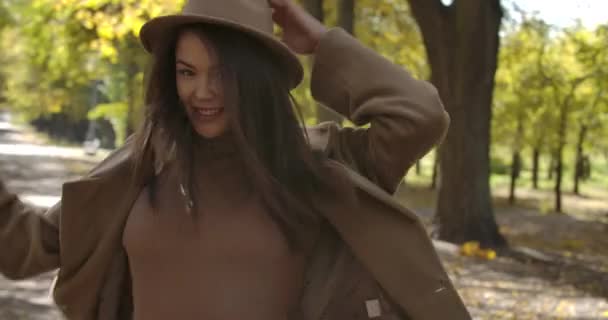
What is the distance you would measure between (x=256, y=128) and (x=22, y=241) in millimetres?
687

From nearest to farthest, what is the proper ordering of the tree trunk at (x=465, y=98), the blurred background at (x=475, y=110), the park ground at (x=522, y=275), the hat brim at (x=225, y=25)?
the hat brim at (x=225, y=25)
the park ground at (x=522, y=275)
the blurred background at (x=475, y=110)
the tree trunk at (x=465, y=98)

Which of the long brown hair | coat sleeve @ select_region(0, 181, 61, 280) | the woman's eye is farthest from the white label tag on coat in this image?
coat sleeve @ select_region(0, 181, 61, 280)

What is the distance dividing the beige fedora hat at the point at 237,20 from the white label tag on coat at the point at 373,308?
2.03 feet

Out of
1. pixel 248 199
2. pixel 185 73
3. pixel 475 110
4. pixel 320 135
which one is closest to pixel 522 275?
pixel 475 110

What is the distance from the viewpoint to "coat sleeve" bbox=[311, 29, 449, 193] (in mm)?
1971

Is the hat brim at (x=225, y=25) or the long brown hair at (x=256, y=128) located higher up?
the hat brim at (x=225, y=25)

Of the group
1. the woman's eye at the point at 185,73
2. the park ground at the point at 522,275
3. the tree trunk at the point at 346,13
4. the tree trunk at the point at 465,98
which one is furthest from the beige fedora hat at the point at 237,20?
the tree trunk at the point at 465,98

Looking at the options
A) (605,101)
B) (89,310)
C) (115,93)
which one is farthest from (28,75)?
(89,310)

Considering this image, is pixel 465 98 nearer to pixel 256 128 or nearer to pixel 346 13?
pixel 346 13

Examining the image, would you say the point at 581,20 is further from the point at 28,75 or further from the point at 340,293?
the point at 28,75

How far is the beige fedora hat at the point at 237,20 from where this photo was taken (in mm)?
1877

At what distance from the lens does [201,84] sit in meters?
1.90

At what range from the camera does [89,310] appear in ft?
6.95

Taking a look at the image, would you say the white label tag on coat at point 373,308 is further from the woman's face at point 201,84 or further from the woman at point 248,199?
the woman's face at point 201,84
